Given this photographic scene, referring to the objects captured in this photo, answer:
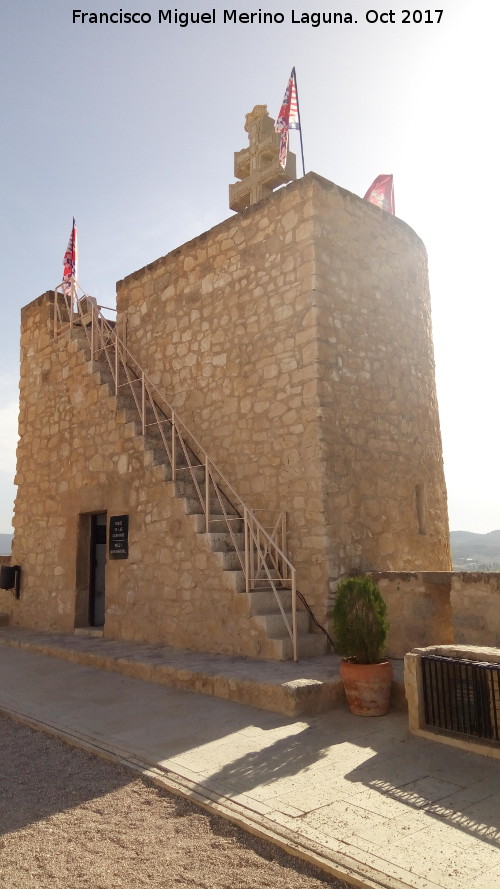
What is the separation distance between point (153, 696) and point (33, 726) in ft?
3.64

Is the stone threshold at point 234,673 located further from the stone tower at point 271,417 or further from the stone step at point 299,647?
the stone tower at point 271,417

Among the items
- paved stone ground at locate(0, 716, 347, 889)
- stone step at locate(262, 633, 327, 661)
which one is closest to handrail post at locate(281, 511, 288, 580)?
stone step at locate(262, 633, 327, 661)

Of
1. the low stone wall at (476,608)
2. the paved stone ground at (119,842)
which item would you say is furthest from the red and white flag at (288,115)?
the paved stone ground at (119,842)

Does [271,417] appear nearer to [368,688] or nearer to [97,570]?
[368,688]

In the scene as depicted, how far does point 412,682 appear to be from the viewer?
4.79 meters

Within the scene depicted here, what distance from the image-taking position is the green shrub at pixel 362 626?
17.5 ft

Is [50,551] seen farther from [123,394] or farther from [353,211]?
[353,211]

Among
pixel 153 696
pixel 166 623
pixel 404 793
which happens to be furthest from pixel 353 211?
pixel 404 793

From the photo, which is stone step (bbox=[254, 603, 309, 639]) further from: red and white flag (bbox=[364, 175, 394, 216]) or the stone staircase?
red and white flag (bbox=[364, 175, 394, 216])

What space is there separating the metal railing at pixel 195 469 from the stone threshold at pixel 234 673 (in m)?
0.57

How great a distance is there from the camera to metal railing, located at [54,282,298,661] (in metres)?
7.11

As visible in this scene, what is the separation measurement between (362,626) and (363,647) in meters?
0.18

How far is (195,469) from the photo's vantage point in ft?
29.2

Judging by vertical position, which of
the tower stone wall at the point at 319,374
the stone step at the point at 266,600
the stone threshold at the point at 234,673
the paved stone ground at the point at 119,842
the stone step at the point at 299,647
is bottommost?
the paved stone ground at the point at 119,842
